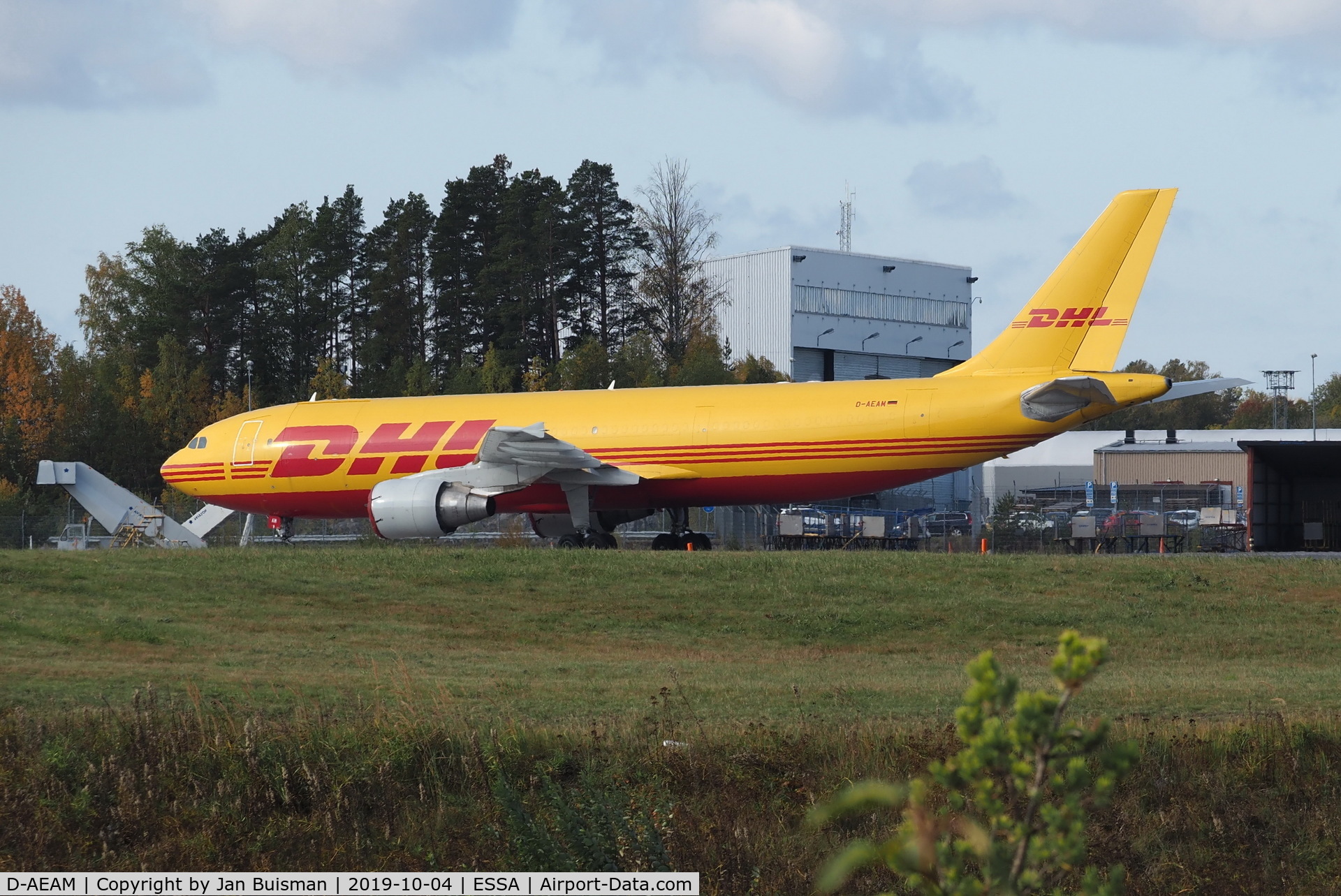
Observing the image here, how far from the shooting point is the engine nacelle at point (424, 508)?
92.8 feet

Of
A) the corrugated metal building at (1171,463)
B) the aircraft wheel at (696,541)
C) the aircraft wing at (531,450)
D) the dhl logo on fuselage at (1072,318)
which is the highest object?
the dhl logo on fuselage at (1072,318)

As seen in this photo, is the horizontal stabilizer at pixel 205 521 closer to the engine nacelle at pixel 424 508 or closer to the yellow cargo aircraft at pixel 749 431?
the yellow cargo aircraft at pixel 749 431

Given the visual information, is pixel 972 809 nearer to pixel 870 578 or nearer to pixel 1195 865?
pixel 1195 865

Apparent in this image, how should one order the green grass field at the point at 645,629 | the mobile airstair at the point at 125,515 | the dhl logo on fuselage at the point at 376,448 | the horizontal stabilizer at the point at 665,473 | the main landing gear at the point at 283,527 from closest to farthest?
the green grass field at the point at 645,629 → the horizontal stabilizer at the point at 665,473 → the dhl logo on fuselage at the point at 376,448 → the main landing gear at the point at 283,527 → the mobile airstair at the point at 125,515

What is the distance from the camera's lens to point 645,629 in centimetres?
2055

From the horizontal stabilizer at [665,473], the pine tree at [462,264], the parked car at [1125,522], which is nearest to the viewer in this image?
the horizontal stabilizer at [665,473]

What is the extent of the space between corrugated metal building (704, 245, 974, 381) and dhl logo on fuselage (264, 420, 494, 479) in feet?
177

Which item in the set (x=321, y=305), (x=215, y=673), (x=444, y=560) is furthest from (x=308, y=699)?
(x=321, y=305)

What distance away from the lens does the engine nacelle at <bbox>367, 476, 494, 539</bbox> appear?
28.3m

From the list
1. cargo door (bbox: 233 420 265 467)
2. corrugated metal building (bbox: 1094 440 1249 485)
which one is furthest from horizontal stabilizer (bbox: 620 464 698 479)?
corrugated metal building (bbox: 1094 440 1249 485)

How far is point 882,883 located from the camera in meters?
9.24

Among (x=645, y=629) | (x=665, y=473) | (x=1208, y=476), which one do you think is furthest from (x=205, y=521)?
(x=1208, y=476)

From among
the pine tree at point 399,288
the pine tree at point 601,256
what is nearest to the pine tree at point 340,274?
the pine tree at point 399,288

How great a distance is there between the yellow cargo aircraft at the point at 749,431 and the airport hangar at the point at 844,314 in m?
52.5
